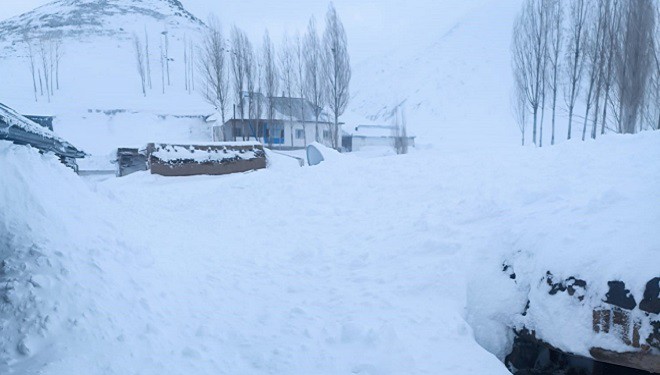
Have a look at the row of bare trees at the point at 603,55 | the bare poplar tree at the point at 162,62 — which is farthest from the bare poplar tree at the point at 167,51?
the row of bare trees at the point at 603,55

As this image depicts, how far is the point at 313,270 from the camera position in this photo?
5.77 metres

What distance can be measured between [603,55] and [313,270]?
2038 centimetres

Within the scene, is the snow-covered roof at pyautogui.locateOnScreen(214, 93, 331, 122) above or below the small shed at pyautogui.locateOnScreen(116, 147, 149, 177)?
above

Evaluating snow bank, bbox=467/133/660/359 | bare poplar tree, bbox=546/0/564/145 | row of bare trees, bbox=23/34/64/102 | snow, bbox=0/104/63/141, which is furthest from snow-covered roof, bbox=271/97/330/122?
row of bare trees, bbox=23/34/64/102

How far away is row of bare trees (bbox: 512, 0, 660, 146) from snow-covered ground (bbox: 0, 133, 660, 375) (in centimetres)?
1381

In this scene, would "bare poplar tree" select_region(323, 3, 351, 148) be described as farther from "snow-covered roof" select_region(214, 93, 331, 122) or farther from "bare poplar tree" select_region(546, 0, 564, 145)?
"bare poplar tree" select_region(546, 0, 564, 145)

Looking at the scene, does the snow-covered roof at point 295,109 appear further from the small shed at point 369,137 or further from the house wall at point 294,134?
the small shed at point 369,137

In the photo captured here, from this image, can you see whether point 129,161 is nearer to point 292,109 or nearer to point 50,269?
point 292,109

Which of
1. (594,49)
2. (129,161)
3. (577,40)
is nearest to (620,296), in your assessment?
(594,49)

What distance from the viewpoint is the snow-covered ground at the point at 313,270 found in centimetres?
329

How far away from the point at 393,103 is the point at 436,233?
234 ft

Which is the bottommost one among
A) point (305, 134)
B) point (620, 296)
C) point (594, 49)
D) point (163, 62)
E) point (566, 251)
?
point (620, 296)

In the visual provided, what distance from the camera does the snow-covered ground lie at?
329 cm

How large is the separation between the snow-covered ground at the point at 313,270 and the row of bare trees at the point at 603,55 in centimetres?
1381
